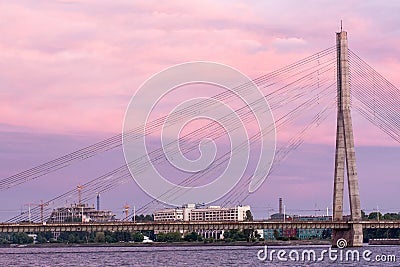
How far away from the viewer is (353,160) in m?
106

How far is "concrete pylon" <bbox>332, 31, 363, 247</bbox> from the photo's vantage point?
347 ft

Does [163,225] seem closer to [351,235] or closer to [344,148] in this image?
[351,235]

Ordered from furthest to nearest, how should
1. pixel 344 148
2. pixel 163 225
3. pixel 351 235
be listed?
pixel 163 225
pixel 351 235
pixel 344 148

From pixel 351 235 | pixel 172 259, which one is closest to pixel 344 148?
pixel 351 235

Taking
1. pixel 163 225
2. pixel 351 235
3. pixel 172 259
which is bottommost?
pixel 172 259

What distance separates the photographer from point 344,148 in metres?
107

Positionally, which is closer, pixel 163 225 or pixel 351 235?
pixel 351 235

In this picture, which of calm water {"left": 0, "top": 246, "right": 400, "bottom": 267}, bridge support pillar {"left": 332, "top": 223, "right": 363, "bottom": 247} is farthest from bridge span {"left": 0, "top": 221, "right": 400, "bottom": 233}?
calm water {"left": 0, "top": 246, "right": 400, "bottom": 267}

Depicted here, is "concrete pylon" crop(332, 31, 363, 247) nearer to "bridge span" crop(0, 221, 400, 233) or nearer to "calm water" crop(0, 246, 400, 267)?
"bridge span" crop(0, 221, 400, 233)

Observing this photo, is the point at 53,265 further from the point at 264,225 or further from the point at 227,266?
the point at 264,225

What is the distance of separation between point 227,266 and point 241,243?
106450 millimetres

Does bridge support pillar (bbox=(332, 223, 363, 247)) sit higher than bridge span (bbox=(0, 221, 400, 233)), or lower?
lower

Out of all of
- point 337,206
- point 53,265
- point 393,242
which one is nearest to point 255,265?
point 53,265

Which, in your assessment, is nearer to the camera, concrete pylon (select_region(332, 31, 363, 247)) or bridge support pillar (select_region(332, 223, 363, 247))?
concrete pylon (select_region(332, 31, 363, 247))
